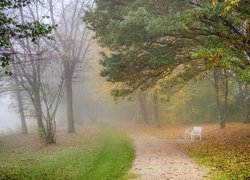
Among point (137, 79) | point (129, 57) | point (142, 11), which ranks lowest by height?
point (137, 79)

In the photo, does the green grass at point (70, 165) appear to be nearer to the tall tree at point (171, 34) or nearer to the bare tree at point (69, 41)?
the tall tree at point (171, 34)

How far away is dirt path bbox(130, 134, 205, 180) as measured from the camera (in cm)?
1053

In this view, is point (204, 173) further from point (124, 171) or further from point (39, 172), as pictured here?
point (39, 172)

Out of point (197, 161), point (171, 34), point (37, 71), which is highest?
point (171, 34)

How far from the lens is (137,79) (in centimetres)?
1759

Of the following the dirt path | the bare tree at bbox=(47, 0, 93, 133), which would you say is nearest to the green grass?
the dirt path

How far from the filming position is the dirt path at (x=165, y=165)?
10531 millimetres

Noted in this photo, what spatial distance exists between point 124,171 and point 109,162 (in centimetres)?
203

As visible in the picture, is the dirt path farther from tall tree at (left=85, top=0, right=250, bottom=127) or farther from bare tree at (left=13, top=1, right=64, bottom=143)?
bare tree at (left=13, top=1, right=64, bottom=143)

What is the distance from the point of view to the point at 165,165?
1227 centimetres

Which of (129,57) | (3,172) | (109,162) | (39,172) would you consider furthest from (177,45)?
(3,172)

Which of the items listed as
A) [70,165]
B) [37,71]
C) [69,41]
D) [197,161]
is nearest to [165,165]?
[197,161]

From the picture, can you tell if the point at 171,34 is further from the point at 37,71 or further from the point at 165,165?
the point at 37,71

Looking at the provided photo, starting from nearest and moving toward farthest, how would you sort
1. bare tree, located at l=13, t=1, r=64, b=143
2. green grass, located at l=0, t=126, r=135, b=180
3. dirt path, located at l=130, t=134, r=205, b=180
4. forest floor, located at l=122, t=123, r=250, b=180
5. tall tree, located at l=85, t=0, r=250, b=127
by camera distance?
forest floor, located at l=122, t=123, r=250, b=180 < dirt path, located at l=130, t=134, r=205, b=180 < green grass, located at l=0, t=126, r=135, b=180 < tall tree, located at l=85, t=0, r=250, b=127 < bare tree, located at l=13, t=1, r=64, b=143
